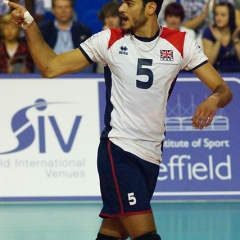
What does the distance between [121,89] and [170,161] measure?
409cm

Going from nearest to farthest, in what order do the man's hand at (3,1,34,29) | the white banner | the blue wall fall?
the man's hand at (3,1,34,29), the white banner, the blue wall

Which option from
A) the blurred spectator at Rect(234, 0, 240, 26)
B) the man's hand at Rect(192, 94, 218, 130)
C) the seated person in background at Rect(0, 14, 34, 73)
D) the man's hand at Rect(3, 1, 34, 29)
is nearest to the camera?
the man's hand at Rect(192, 94, 218, 130)

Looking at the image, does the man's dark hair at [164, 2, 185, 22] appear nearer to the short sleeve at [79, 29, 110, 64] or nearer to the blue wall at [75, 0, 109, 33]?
the blue wall at [75, 0, 109, 33]

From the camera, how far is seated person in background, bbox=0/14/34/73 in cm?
983

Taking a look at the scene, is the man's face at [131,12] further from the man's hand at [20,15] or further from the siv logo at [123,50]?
the man's hand at [20,15]

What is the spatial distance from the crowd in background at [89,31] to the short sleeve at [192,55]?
4668 mm

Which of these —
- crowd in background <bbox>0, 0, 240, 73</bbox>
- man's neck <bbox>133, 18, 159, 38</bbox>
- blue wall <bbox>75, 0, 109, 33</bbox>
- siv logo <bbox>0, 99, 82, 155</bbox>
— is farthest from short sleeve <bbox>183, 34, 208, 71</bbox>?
blue wall <bbox>75, 0, 109, 33</bbox>

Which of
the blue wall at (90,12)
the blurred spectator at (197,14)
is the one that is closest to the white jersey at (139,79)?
the blurred spectator at (197,14)

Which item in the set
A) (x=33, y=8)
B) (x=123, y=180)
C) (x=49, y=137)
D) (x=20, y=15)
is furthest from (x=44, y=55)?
(x=33, y=8)

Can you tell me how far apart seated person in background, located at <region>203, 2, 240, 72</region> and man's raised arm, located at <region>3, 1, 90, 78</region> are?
17.0 feet

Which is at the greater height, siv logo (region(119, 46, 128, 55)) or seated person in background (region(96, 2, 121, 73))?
seated person in background (region(96, 2, 121, 73))

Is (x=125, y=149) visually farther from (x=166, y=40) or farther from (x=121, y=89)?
(x=166, y=40)

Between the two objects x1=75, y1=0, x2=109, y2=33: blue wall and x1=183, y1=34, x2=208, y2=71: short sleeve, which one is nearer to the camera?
x1=183, y1=34, x2=208, y2=71: short sleeve

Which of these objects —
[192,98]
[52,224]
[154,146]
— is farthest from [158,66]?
[192,98]
